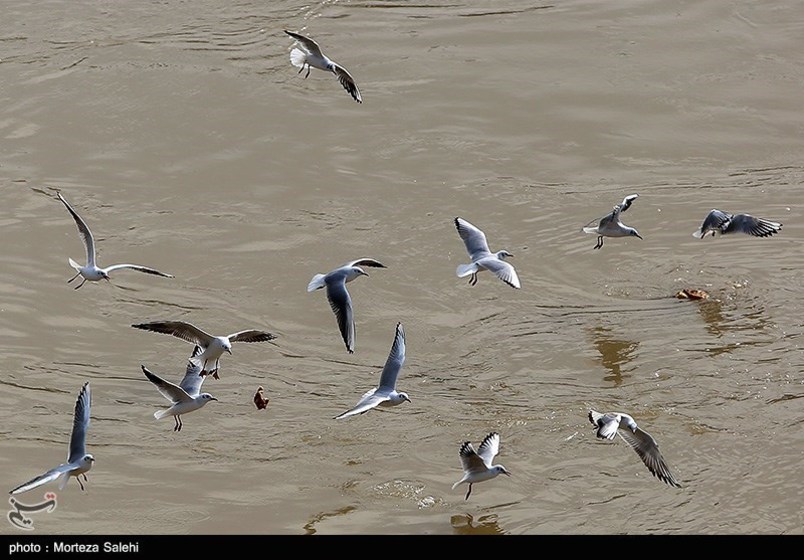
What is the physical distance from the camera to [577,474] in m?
9.96

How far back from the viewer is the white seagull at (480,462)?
30.0 ft

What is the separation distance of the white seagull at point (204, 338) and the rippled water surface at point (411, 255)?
0.57 m

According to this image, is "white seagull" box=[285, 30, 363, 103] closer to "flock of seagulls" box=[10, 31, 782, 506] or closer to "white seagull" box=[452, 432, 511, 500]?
"flock of seagulls" box=[10, 31, 782, 506]

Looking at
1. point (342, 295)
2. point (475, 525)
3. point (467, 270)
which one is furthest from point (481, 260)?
point (475, 525)

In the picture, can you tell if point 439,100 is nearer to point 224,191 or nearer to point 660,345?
point 224,191

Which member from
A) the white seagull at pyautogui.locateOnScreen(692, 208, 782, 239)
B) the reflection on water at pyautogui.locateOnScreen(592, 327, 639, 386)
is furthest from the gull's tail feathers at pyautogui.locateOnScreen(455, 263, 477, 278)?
the white seagull at pyautogui.locateOnScreen(692, 208, 782, 239)

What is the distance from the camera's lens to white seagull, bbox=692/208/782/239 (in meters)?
12.6

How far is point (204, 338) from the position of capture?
1010 centimetres

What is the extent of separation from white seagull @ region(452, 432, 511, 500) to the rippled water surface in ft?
1.08

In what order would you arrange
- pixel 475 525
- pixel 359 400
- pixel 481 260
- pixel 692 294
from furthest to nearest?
pixel 692 294 → pixel 481 260 → pixel 359 400 → pixel 475 525

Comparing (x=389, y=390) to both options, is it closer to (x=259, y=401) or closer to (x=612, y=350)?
(x=259, y=401)

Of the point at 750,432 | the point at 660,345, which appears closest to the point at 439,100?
the point at 660,345

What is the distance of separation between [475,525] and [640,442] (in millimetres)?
1249

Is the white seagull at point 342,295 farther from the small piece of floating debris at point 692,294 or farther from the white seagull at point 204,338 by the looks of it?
the small piece of floating debris at point 692,294
